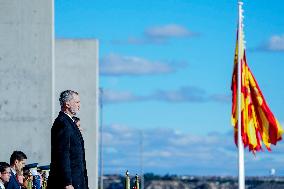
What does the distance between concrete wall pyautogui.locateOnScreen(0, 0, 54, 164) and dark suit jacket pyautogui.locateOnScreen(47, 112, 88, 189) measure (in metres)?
10.1

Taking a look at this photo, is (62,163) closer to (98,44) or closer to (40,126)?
(40,126)

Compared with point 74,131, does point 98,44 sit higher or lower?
higher

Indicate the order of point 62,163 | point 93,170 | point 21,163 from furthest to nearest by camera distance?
point 93,170 < point 21,163 < point 62,163

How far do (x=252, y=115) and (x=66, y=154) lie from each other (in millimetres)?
6812

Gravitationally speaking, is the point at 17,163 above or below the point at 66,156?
above

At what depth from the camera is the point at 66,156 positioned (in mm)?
14219

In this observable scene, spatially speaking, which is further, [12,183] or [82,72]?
[82,72]

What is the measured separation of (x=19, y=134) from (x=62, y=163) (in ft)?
34.8

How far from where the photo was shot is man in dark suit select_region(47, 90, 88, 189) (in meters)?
14.1

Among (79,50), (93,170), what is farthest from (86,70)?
(93,170)

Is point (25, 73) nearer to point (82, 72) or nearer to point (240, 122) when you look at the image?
point (240, 122)

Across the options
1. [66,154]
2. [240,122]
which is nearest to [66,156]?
[66,154]

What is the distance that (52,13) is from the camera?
24719 mm

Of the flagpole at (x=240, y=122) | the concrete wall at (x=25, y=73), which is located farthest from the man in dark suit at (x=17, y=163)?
the concrete wall at (x=25, y=73)
